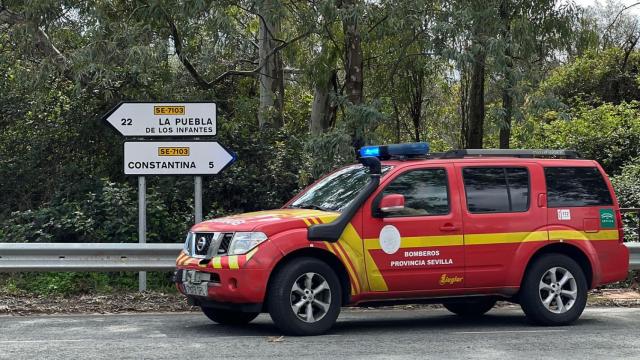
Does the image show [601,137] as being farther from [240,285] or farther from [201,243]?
[240,285]

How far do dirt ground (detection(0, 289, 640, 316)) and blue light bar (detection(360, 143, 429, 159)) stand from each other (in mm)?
2775

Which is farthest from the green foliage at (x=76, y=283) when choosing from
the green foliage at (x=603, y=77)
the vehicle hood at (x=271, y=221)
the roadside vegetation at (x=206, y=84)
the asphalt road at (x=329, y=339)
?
the green foliage at (x=603, y=77)

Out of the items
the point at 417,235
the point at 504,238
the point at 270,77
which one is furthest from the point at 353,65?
the point at 417,235

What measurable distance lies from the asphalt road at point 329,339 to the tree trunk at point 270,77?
618 cm

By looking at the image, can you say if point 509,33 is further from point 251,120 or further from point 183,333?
point 183,333

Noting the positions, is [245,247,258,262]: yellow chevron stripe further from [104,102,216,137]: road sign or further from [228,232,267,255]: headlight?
[104,102,216,137]: road sign

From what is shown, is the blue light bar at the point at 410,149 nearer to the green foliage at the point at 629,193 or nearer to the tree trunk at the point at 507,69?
the tree trunk at the point at 507,69

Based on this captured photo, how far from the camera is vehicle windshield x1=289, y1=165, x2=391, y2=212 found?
9.02 meters

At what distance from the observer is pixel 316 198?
9.48 m

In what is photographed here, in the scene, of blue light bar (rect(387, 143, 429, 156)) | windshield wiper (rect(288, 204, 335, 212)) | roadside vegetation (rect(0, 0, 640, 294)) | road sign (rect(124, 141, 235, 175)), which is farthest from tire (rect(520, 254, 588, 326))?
road sign (rect(124, 141, 235, 175))

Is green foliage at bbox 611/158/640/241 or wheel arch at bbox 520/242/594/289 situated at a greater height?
green foliage at bbox 611/158/640/241

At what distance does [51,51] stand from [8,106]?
163cm

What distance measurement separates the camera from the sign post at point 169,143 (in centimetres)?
1233

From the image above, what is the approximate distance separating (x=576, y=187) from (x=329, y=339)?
3460mm
